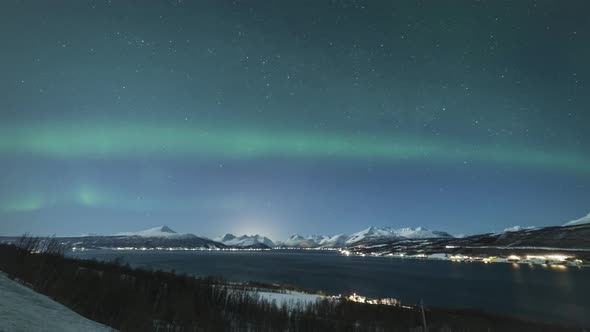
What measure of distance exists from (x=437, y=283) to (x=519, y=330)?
6434 cm

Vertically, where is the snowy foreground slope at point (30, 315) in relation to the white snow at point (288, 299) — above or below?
above

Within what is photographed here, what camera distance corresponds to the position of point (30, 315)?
787cm

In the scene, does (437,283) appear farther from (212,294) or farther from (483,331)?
(212,294)

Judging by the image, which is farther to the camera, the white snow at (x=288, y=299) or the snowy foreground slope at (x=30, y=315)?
the white snow at (x=288, y=299)

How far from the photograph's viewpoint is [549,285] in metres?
91.4

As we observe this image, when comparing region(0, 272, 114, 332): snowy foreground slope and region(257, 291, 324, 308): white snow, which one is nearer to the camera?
region(0, 272, 114, 332): snowy foreground slope

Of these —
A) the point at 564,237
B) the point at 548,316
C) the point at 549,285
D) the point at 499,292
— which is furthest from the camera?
the point at 564,237

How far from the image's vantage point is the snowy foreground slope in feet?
22.2

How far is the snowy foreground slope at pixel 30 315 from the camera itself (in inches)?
267

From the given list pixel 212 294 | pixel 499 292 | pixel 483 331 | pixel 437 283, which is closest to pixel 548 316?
pixel 499 292

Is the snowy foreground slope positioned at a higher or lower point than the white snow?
higher

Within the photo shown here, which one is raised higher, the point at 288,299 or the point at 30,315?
the point at 30,315

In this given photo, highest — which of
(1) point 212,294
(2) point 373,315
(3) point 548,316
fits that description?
(1) point 212,294

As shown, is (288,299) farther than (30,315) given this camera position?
Yes
